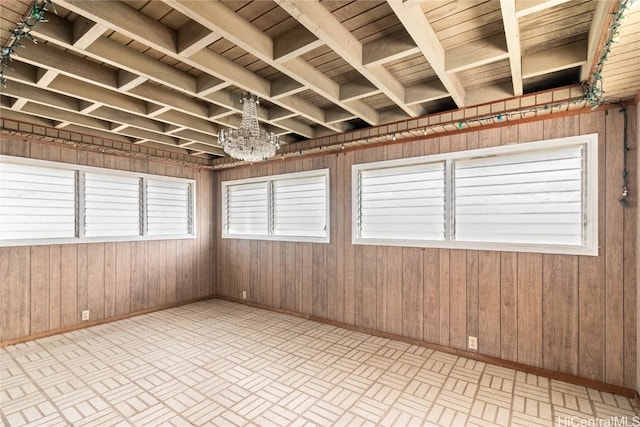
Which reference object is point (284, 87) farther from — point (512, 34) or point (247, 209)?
point (247, 209)

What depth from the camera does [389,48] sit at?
1.98m

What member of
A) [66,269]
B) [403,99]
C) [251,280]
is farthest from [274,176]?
[66,269]

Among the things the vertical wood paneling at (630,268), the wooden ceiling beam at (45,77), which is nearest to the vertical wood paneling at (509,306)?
the vertical wood paneling at (630,268)

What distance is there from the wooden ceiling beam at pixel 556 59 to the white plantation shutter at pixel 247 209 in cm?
360

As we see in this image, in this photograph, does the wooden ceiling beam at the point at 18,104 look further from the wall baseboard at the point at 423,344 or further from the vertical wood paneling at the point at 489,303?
the vertical wood paneling at the point at 489,303

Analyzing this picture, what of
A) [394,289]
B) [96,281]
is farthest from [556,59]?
[96,281]

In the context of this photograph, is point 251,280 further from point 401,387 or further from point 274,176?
point 401,387

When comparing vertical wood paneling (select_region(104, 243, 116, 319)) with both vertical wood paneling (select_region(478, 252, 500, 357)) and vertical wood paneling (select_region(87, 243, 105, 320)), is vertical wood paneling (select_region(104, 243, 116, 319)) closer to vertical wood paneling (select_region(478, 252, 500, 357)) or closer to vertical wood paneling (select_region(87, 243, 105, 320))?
vertical wood paneling (select_region(87, 243, 105, 320))

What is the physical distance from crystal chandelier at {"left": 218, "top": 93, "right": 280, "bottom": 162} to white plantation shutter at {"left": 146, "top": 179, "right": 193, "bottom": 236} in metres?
2.66

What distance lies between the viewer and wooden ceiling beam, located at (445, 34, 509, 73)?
1.98m

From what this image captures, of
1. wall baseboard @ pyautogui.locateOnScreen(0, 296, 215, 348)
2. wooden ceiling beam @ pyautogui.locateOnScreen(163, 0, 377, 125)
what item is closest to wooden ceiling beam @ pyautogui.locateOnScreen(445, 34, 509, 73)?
wooden ceiling beam @ pyautogui.locateOnScreen(163, 0, 377, 125)

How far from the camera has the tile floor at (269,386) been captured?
2.16m

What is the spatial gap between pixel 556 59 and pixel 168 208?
5.10 meters

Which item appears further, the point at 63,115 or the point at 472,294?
the point at 63,115
